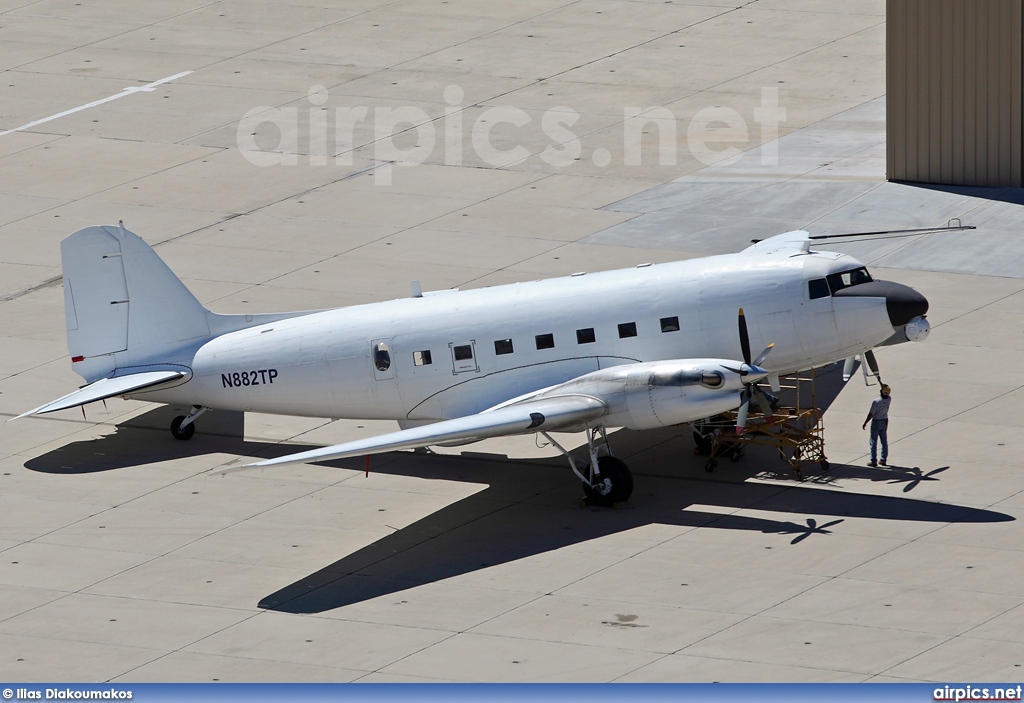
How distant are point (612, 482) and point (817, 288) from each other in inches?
202

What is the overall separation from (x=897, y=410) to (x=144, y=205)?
896 inches

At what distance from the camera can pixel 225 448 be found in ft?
118

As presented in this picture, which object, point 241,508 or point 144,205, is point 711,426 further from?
point 144,205

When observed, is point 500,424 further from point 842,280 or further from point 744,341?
point 842,280

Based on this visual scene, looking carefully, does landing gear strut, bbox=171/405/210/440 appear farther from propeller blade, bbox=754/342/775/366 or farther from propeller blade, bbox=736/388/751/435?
propeller blade, bbox=754/342/775/366

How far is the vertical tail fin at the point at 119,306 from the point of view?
3594cm

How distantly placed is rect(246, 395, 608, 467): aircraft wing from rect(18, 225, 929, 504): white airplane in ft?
0.13

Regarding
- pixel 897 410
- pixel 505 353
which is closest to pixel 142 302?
pixel 505 353

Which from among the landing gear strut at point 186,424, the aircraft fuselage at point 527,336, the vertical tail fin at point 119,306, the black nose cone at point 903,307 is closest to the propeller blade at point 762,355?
the aircraft fuselage at point 527,336

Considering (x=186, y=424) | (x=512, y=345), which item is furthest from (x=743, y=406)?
(x=186, y=424)

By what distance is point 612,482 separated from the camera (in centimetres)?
3247

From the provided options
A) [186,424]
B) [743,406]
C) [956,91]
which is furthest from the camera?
[956,91]

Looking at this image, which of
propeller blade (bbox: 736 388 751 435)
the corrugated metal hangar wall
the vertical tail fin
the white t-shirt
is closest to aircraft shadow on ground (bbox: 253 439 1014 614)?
the white t-shirt

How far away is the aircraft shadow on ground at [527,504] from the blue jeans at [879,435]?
346mm
